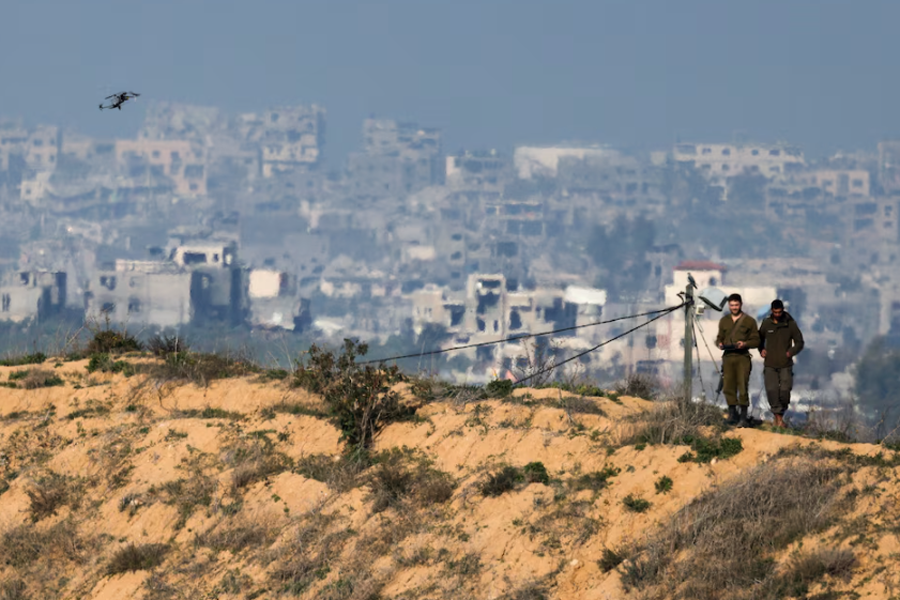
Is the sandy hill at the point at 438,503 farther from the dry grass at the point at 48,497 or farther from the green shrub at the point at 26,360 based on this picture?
the green shrub at the point at 26,360

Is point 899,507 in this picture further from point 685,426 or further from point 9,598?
point 9,598

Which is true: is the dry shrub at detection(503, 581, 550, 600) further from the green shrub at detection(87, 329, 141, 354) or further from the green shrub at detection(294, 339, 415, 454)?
the green shrub at detection(87, 329, 141, 354)

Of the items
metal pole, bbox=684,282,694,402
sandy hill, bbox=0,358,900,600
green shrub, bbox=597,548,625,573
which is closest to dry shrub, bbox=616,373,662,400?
sandy hill, bbox=0,358,900,600

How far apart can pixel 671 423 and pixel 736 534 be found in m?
2.15

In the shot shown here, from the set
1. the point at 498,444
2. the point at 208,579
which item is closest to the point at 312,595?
the point at 208,579

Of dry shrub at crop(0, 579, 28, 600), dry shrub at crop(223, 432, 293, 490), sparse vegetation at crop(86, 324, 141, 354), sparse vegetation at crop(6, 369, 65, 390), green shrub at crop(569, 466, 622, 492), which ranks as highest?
sparse vegetation at crop(86, 324, 141, 354)

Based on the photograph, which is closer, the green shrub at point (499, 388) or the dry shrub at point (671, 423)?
the dry shrub at point (671, 423)

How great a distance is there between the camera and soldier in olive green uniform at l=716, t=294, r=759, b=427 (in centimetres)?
1277

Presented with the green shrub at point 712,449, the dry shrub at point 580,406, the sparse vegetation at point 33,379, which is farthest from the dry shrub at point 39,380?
the green shrub at point 712,449

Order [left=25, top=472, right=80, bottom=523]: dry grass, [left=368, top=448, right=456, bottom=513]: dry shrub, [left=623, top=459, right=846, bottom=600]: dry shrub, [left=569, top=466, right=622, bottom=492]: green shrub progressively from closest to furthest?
[left=623, top=459, right=846, bottom=600]: dry shrub
[left=569, top=466, right=622, bottom=492]: green shrub
[left=368, top=448, right=456, bottom=513]: dry shrub
[left=25, top=472, right=80, bottom=523]: dry grass

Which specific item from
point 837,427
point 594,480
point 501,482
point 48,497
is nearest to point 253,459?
point 48,497

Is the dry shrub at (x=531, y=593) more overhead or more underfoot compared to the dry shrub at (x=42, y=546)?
more overhead

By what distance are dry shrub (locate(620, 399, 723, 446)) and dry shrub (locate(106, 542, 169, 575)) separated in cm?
502

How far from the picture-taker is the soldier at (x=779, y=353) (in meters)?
12.8
